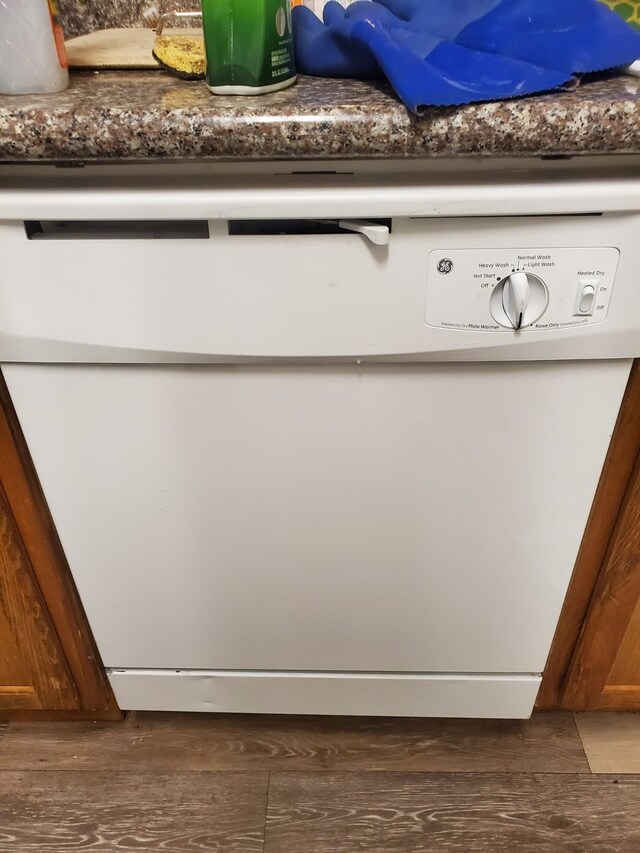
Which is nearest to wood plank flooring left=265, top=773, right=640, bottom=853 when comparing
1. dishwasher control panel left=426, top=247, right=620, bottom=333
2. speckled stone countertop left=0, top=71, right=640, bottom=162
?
dishwasher control panel left=426, top=247, right=620, bottom=333

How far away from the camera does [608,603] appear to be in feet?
2.69

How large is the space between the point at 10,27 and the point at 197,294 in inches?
10.1

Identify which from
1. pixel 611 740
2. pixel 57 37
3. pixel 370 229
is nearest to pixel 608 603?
pixel 611 740

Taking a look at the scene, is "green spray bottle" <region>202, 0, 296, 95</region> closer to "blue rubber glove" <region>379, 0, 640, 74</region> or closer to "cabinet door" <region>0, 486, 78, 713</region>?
"blue rubber glove" <region>379, 0, 640, 74</region>

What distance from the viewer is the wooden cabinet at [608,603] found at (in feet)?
2.32

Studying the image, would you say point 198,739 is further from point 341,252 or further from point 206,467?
point 341,252

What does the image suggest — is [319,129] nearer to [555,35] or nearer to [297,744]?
[555,35]

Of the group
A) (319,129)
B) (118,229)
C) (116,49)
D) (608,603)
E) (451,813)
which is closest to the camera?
(319,129)

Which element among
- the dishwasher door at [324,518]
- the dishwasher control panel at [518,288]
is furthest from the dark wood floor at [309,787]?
the dishwasher control panel at [518,288]

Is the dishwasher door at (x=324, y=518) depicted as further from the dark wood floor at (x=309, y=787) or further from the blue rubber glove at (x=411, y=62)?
the blue rubber glove at (x=411, y=62)

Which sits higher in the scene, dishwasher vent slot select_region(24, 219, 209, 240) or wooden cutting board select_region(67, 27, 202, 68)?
wooden cutting board select_region(67, 27, 202, 68)

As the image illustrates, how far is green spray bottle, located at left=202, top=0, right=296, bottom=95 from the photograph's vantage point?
0.52 metres

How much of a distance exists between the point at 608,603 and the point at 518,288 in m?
0.46

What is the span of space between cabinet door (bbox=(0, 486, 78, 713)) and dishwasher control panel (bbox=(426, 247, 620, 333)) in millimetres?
526
